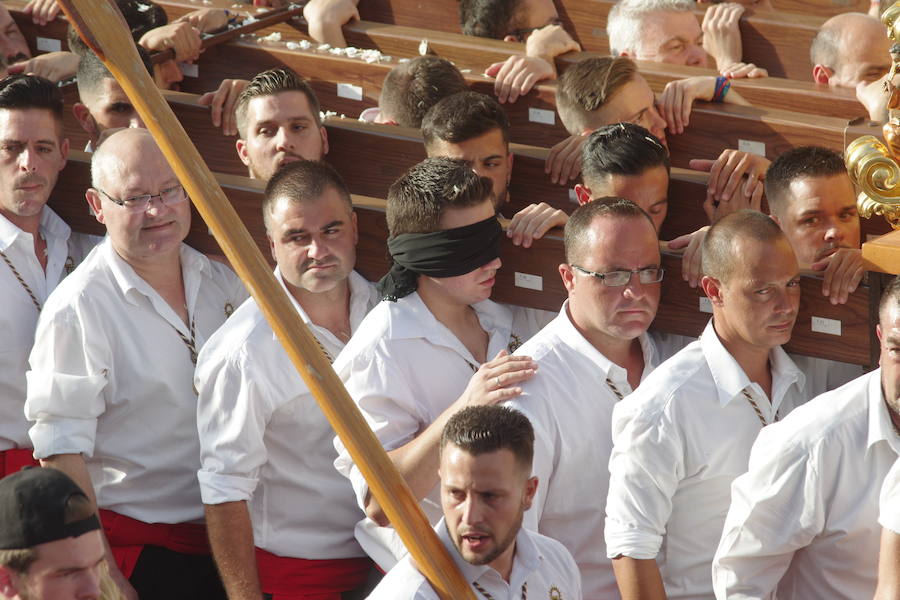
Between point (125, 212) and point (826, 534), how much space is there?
6.99 ft

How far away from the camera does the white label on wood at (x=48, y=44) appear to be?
252 inches

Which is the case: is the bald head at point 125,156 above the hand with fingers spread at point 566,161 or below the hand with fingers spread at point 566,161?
above

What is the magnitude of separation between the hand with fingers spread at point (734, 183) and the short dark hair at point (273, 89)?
4.25 ft

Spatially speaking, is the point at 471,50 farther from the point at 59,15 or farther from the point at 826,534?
the point at 826,534

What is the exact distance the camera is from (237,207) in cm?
436

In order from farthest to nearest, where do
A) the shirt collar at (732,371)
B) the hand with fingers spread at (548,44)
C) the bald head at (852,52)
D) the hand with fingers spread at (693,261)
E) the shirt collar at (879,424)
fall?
the hand with fingers spread at (548,44) → the bald head at (852,52) → the hand with fingers spread at (693,261) → the shirt collar at (732,371) → the shirt collar at (879,424)

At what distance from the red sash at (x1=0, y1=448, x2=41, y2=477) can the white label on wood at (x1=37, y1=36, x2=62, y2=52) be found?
258 centimetres

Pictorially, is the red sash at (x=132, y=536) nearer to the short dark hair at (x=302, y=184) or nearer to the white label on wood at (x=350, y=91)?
the short dark hair at (x=302, y=184)

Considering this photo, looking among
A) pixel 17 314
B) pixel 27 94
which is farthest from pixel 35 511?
pixel 27 94

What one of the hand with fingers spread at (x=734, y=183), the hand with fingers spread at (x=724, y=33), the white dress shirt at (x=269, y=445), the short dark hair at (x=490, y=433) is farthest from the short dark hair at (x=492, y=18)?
the short dark hair at (x=490, y=433)

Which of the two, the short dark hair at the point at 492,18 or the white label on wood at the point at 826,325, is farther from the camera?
the short dark hair at the point at 492,18

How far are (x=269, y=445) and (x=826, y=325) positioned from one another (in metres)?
1.53

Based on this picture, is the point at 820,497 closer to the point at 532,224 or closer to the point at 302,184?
the point at 532,224

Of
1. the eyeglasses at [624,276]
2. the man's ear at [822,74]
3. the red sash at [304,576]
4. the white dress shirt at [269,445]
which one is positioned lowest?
the red sash at [304,576]
